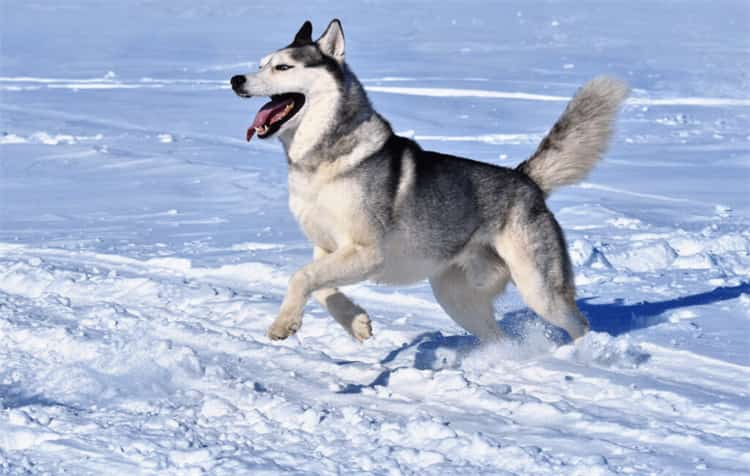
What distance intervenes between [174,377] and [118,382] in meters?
0.23

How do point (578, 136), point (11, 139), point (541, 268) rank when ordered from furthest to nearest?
1. point (11, 139)
2. point (578, 136)
3. point (541, 268)

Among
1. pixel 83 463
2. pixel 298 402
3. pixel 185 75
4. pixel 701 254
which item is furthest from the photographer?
pixel 185 75

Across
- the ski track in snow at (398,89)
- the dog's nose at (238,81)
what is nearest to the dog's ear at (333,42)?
the dog's nose at (238,81)

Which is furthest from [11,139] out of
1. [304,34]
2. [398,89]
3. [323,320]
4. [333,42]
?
[333,42]

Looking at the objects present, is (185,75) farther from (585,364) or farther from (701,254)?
(585,364)

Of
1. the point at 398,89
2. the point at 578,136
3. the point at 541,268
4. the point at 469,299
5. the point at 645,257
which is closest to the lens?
the point at 541,268

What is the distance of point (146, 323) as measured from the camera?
5543 millimetres

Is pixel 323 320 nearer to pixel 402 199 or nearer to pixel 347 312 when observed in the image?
pixel 347 312

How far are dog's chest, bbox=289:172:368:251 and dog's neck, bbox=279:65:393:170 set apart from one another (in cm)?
7

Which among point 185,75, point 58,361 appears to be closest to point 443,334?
point 58,361

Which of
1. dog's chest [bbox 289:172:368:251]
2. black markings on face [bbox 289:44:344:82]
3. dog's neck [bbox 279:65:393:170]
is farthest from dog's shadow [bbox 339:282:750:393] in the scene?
black markings on face [bbox 289:44:344:82]

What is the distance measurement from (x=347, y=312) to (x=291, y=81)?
39.9 inches

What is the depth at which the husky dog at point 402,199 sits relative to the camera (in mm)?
4629

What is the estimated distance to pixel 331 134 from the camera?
15.4 feet
